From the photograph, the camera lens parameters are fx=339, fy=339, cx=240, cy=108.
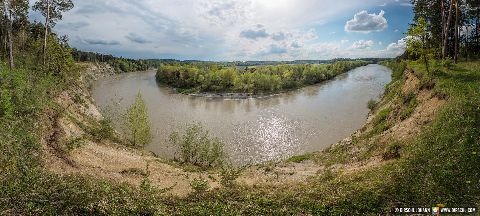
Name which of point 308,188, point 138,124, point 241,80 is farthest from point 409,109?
point 241,80

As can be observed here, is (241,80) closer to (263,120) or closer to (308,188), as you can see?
(263,120)

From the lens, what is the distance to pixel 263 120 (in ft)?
220

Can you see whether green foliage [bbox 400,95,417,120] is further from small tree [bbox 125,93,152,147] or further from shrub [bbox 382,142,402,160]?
small tree [bbox 125,93,152,147]

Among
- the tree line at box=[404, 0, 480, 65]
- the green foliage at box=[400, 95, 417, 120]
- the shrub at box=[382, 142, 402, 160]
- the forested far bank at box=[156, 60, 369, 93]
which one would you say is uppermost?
the tree line at box=[404, 0, 480, 65]

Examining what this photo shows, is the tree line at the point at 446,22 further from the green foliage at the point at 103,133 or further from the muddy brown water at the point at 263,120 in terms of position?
the green foliage at the point at 103,133

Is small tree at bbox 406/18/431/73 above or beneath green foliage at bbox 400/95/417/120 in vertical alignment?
above

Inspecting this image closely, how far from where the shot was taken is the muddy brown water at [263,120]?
49.2m

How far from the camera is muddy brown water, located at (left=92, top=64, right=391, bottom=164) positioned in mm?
49219

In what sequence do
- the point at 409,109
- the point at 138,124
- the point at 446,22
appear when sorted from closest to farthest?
1. the point at 409,109
2. the point at 138,124
3. the point at 446,22

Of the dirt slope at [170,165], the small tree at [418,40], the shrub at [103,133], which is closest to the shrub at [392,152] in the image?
the dirt slope at [170,165]

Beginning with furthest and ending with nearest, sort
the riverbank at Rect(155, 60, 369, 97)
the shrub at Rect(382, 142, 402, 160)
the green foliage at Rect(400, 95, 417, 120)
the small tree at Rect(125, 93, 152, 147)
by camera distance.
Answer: the riverbank at Rect(155, 60, 369, 97) < the small tree at Rect(125, 93, 152, 147) < the green foliage at Rect(400, 95, 417, 120) < the shrub at Rect(382, 142, 402, 160)

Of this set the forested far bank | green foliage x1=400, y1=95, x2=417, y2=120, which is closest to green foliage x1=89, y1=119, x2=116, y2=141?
green foliage x1=400, y1=95, x2=417, y2=120

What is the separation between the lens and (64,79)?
52.6 meters

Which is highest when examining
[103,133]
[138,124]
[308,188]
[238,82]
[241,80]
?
[241,80]
